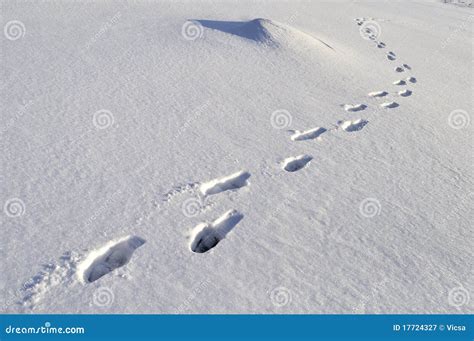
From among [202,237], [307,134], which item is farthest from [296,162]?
[202,237]

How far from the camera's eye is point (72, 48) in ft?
20.6

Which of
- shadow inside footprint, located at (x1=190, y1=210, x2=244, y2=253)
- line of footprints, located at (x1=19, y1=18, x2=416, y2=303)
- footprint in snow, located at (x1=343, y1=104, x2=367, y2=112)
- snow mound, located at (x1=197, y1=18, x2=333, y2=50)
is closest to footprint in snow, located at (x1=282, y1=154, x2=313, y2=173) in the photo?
line of footprints, located at (x1=19, y1=18, x2=416, y2=303)

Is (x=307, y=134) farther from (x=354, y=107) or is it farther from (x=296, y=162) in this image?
(x=354, y=107)

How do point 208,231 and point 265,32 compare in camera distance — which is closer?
point 208,231

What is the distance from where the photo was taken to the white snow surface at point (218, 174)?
2.88 meters

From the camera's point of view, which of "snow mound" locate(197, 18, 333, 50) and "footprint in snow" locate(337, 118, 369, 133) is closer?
"footprint in snow" locate(337, 118, 369, 133)

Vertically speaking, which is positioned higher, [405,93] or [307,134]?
[307,134]

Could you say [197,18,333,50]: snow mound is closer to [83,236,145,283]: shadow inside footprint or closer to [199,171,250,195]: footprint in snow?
[199,171,250,195]: footprint in snow

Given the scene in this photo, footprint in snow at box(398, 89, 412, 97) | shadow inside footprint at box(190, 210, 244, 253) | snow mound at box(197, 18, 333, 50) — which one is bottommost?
footprint in snow at box(398, 89, 412, 97)

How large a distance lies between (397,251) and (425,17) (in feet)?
51.4

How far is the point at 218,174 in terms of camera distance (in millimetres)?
4012

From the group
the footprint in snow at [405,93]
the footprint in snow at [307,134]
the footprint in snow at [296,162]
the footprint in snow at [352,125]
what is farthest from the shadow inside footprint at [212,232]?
the footprint in snow at [405,93]

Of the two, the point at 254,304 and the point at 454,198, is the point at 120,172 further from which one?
the point at 454,198

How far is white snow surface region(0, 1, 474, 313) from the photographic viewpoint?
288 centimetres
